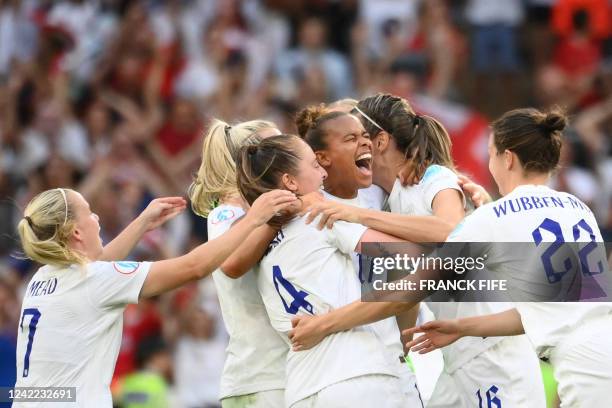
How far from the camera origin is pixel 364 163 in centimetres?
594

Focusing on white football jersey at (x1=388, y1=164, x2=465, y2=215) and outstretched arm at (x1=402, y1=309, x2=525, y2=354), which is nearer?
outstretched arm at (x1=402, y1=309, x2=525, y2=354)

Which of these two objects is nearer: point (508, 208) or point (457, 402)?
point (508, 208)

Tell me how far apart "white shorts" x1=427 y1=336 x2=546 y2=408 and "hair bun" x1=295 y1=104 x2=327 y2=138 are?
1393mm

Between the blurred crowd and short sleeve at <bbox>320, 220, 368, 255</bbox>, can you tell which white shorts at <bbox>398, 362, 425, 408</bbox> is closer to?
short sleeve at <bbox>320, 220, 368, 255</bbox>

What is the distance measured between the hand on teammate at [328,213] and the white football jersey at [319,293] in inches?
1.3

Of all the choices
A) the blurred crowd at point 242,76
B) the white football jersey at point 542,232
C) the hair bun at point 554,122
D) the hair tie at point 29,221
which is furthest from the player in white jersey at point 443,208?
the blurred crowd at point 242,76

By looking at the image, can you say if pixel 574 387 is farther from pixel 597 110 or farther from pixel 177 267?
pixel 597 110

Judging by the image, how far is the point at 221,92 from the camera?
1278cm

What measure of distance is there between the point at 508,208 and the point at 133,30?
8396mm

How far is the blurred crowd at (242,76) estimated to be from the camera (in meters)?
12.3

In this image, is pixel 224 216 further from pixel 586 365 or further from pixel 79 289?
pixel 586 365

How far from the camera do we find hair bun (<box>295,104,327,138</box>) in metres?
6.09

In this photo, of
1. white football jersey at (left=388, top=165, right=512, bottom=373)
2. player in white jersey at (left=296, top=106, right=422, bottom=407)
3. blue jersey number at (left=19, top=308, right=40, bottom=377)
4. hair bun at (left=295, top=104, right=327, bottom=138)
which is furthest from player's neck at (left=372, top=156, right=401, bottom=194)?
blue jersey number at (left=19, top=308, right=40, bottom=377)

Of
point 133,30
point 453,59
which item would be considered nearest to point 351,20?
point 453,59
